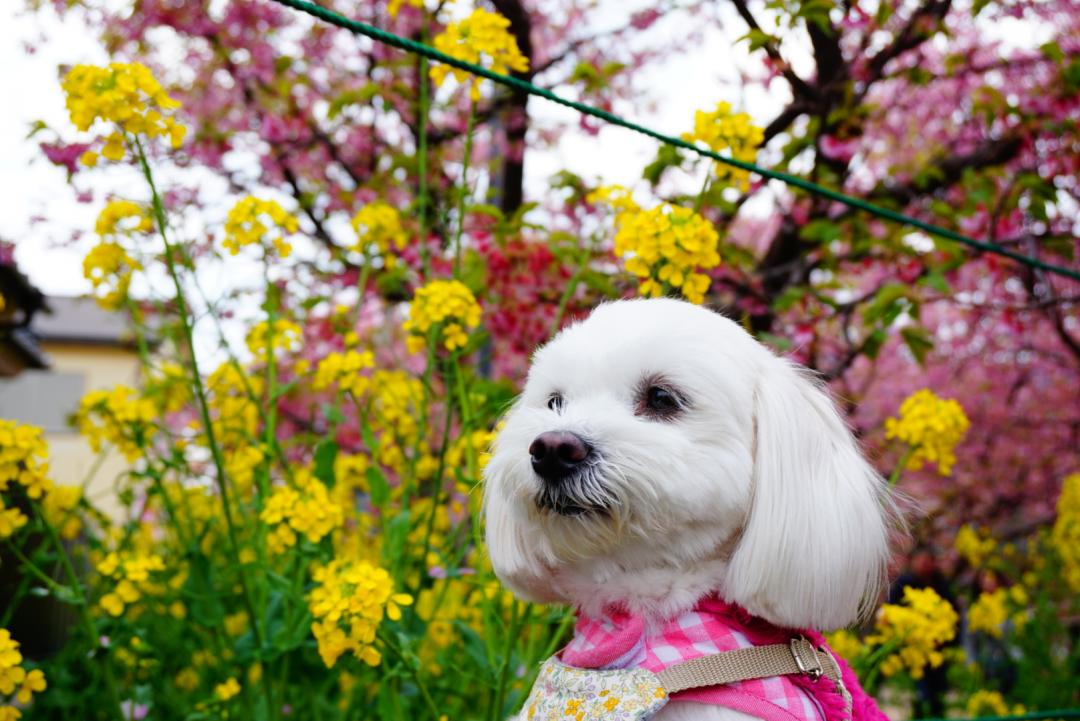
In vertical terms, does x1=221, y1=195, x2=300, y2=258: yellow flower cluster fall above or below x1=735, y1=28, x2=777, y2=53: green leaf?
below

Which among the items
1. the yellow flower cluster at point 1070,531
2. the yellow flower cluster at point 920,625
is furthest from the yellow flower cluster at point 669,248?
the yellow flower cluster at point 1070,531

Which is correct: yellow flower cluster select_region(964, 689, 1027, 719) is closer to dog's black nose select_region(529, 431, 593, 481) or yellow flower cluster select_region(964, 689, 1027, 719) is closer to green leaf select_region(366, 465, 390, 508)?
green leaf select_region(366, 465, 390, 508)

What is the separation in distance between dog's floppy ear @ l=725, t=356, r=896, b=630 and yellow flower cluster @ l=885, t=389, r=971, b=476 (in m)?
0.91

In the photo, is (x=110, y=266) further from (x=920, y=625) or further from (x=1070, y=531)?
(x=1070, y=531)

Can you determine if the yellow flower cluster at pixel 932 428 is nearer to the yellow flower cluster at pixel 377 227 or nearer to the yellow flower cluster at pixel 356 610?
the yellow flower cluster at pixel 356 610

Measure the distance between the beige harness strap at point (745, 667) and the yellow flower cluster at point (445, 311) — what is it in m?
1.12

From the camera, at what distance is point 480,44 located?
88.8 inches

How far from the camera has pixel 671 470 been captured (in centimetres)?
141

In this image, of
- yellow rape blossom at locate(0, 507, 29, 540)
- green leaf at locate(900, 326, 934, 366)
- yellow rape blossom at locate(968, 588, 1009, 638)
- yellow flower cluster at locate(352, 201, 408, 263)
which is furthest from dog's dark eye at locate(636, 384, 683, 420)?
yellow rape blossom at locate(968, 588, 1009, 638)

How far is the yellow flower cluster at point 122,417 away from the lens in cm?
246

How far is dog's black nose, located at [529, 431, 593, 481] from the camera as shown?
1.42 meters

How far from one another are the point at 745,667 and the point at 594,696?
0.24 m

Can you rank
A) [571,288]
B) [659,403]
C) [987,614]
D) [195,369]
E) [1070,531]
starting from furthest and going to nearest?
[1070,531], [987,614], [571,288], [195,369], [659,403]

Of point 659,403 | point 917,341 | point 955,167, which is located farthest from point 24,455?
point 955,167
